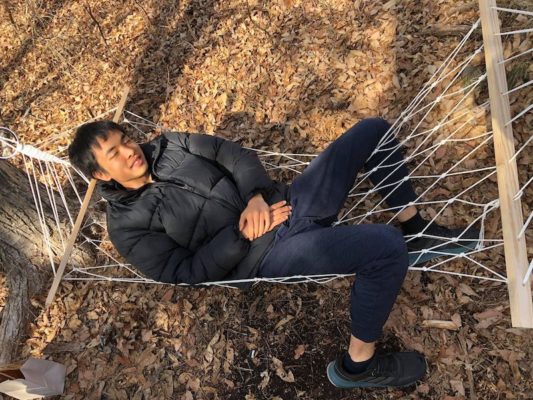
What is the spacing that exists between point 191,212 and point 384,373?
1152mm

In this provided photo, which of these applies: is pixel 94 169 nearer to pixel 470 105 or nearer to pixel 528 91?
pixel 470 105

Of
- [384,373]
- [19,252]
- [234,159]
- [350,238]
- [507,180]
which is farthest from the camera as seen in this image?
[19,252]

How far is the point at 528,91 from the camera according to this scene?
98.0 inches

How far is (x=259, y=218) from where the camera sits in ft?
6.86

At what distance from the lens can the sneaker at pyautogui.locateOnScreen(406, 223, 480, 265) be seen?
7.10 ft

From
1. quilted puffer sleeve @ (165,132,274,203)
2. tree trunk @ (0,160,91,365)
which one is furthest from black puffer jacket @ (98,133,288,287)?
tree trunk @ (0,160,91,365)

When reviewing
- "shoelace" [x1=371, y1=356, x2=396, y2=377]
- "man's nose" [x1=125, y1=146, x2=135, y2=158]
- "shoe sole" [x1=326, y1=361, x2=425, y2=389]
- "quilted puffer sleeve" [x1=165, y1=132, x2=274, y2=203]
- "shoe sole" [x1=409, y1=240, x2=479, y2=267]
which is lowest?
"shoe sole" [x1=326, y1=361, x2=425, y2=389]

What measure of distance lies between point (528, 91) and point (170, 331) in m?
2.41

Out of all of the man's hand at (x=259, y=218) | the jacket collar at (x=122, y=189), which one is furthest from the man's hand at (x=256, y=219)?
the jacket collar at (x=122, y=189)

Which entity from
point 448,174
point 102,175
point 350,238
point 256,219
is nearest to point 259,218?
point 256,219

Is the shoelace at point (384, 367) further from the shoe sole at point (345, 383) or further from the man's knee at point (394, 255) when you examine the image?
the man's knee at point (394, 255)

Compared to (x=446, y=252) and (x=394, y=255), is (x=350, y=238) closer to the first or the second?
(x=394, y=255)

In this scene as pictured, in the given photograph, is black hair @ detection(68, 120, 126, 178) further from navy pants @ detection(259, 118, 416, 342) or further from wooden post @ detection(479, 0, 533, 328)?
wooden post @ detection(479, 0, 533, 328)

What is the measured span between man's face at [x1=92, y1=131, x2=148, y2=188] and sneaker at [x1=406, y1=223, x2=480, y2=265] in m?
1.37
